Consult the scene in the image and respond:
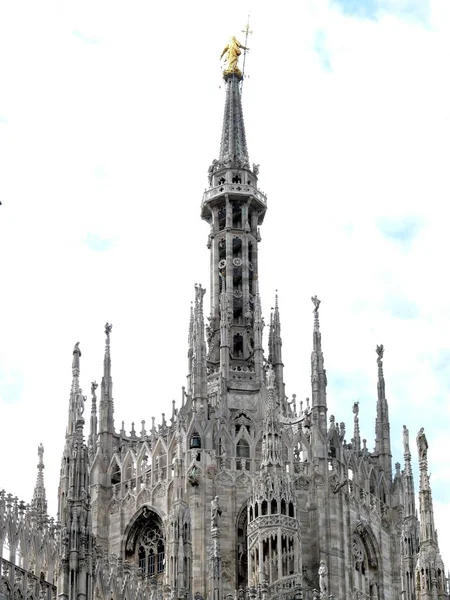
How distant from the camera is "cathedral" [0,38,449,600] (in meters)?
74.7

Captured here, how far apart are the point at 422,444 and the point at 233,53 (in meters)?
50.0

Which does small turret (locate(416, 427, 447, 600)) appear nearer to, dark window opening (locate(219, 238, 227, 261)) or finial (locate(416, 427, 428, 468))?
finial (locate(416, 427, 428, 468))

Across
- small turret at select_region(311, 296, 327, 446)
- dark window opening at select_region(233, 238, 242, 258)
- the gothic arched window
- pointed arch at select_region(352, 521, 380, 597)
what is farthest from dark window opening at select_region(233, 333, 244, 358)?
pointed arch at select_region(352, 521, 380, 597)

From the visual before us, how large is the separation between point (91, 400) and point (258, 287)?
1331 cm

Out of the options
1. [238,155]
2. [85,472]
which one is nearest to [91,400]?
[238,155]

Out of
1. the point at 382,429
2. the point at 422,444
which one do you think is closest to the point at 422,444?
the point at 422,444

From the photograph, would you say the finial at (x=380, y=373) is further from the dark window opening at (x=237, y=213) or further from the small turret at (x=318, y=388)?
the dark window opening at (x=237, y=213)

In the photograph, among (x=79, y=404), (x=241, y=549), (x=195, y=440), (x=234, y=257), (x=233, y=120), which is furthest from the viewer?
(x=233, y=120)

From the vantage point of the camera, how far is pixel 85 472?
58250 millimetres

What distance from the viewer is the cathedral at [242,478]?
7469cm

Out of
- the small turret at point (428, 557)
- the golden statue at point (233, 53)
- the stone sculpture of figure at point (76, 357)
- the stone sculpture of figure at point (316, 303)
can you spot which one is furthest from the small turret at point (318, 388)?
the stone sculpture of figure at point (76, 357)

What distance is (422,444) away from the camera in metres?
63.6

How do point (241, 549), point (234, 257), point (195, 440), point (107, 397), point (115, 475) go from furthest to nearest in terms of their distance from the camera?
1. point (234, 257)
2. point (107, 397)
3. point (115, 475)
4. point (195, 440)
5. point (241, 549)

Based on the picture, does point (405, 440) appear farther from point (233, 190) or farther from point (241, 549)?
point (233, 190)
